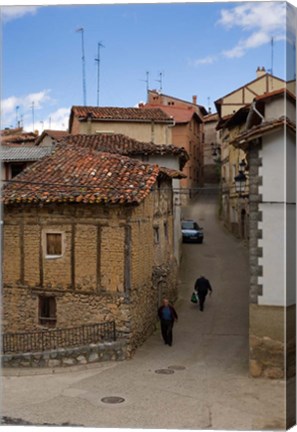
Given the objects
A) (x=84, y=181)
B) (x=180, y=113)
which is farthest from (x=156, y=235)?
(x=180, y=113)

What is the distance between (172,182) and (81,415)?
1040 centimetres

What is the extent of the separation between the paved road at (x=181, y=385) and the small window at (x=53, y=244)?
119 inches

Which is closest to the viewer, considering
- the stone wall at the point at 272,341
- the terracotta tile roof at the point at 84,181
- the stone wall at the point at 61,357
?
the stone wall at the point at 272,341

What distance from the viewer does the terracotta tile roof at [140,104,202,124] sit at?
20.6 meters

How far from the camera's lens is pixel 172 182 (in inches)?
808

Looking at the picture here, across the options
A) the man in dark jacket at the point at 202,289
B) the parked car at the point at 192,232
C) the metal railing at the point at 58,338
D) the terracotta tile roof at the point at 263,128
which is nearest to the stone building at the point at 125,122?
the parked car at the point at 192,232

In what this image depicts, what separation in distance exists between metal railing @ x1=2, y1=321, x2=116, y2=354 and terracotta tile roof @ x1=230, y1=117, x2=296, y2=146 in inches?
214

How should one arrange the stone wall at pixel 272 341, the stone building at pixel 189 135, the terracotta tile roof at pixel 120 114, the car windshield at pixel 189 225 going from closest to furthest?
the stone wall at pixel 272 341
the terracotta tile roof at pixel 120 114
the stone building at pixel 189 135
the car windshield at pixel 189 225

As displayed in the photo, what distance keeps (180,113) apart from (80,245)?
309 inches

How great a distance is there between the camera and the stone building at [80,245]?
1529 centimetres

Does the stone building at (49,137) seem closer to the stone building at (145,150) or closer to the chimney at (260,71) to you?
the stone building at (145,150)

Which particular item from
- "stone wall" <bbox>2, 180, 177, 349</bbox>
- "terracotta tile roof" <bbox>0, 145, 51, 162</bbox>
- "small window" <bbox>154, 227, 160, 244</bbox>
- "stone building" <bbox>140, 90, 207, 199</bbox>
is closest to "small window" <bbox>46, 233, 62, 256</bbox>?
"stone wall" <bbox>2, 180, 177, 349</bbox>

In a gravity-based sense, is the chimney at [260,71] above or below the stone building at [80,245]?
above

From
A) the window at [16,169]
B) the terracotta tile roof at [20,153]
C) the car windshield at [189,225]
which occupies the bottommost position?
the car windshield at [189,225]
